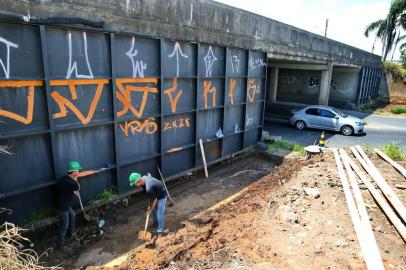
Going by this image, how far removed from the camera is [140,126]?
7188mm

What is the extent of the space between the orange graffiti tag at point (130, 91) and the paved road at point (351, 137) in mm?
8644

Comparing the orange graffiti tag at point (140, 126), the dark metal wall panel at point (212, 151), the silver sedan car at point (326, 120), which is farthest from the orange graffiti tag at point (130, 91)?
the silver sedan car at point (326, 120)

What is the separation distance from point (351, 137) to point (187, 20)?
11.3m

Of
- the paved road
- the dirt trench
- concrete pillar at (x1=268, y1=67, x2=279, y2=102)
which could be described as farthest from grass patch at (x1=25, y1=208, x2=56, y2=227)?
concrete pillar at (x1=268, y1=67, x2=279, y2=102)

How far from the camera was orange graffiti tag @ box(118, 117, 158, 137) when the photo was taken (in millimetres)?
6879

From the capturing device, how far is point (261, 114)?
12086 mm

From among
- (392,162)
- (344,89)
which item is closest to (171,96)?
(392,162)

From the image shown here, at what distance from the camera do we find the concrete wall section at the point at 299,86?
73.8 ft

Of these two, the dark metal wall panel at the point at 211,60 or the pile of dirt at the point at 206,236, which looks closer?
the pile of dirt at the point at 206,236

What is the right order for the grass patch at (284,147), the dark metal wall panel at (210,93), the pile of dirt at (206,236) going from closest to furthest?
the pile of dirt at (206,236)
the dark metal wall panel at (210,93)
the grass patch at (284,147)

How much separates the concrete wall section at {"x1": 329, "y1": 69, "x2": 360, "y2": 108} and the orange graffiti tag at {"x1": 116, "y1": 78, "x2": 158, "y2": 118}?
2256cm

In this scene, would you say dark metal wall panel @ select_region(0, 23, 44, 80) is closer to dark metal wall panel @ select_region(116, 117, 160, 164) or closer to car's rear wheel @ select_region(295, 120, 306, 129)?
dark metal wall panel @ select_region(116, 117, 160, 164)

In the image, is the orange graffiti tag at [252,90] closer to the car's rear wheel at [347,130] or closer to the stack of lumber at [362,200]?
the stack of lumber at [362,200]

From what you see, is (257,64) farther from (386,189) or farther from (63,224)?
(63,224)
